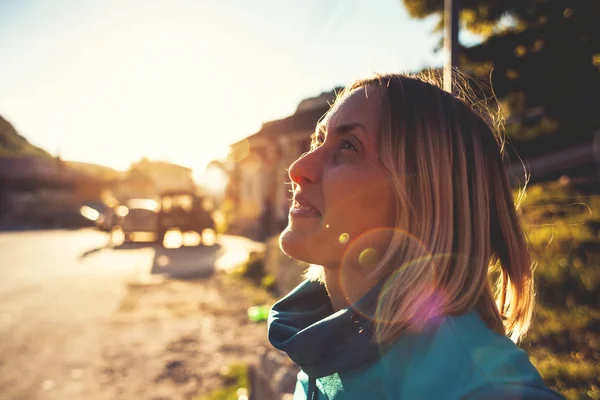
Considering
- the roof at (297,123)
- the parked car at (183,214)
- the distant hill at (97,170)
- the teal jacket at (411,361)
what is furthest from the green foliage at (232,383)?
the distant hill at (97,170)

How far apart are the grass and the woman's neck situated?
210 cm

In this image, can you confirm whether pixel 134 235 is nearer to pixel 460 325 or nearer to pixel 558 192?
pixel 558 192

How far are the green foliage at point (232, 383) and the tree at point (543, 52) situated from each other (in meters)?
4.18

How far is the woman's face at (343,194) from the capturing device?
132 cm

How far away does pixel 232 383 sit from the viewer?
453cm

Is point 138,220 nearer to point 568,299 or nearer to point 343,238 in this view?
point 568,299

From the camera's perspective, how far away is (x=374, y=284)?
4.34 ft

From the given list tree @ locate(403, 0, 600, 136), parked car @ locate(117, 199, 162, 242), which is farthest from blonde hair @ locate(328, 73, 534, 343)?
parked car @ locate(117, 199, 162, 242)

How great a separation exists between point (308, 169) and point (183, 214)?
631 inches

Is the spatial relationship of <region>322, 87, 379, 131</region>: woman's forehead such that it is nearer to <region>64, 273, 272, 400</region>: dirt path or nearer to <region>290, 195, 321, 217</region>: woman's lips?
<region>290, 195, 321, 217</region>: woman's lips

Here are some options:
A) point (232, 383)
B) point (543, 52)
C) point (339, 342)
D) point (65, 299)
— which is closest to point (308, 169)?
point (339, 342)

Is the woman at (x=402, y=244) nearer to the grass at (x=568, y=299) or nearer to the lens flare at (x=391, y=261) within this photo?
the lens flare at (x=391, y=261)

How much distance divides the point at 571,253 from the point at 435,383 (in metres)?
4.92

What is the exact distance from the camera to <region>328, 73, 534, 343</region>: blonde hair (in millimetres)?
1183
